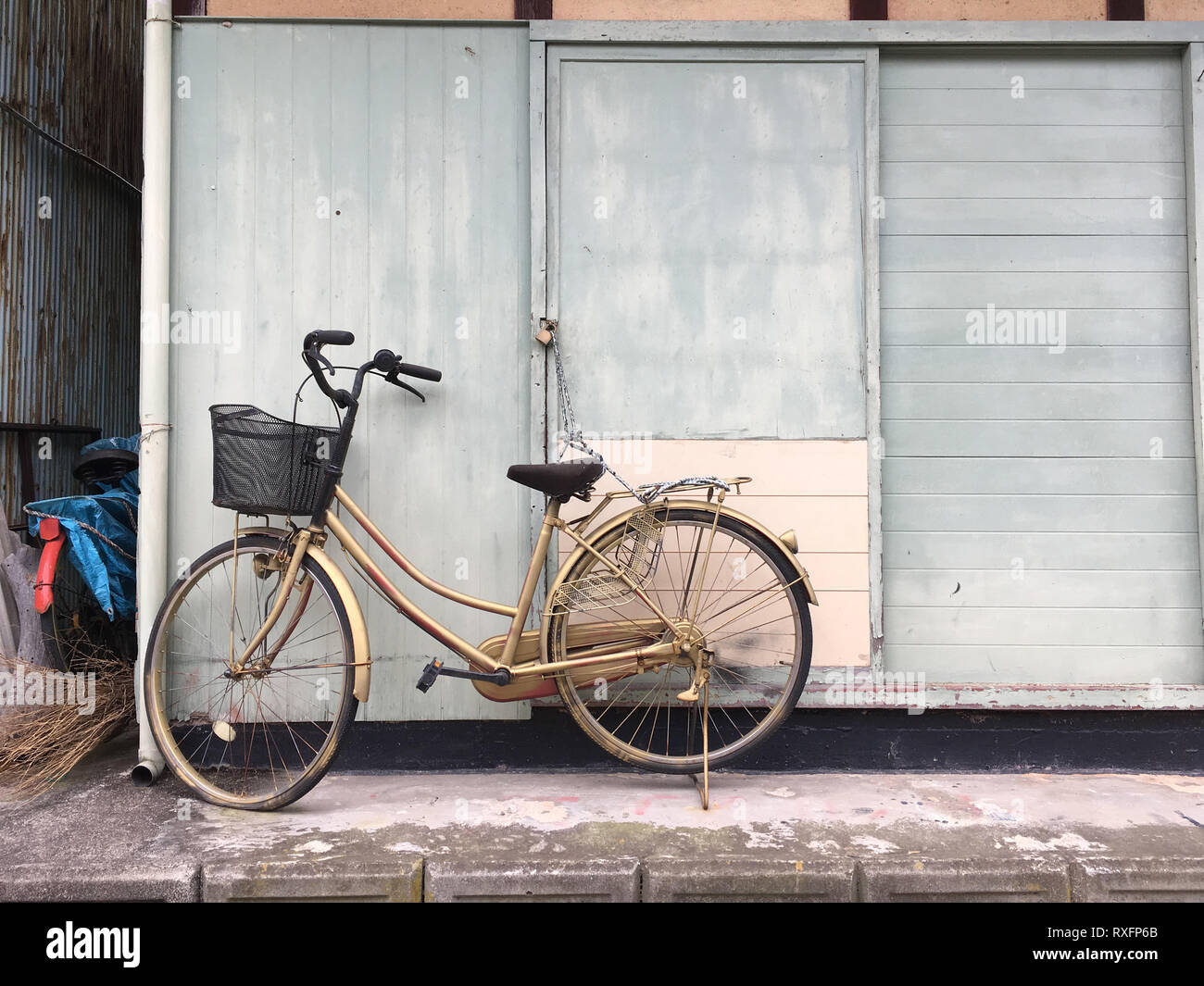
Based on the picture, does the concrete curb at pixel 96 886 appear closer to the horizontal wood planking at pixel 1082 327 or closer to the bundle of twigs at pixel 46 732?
the bundle of twigs at pixel 46 732

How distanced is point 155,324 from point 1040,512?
13.3 ft

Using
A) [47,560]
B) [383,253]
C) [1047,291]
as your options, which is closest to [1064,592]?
[1047,291]

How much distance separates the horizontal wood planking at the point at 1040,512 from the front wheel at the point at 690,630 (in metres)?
0.77

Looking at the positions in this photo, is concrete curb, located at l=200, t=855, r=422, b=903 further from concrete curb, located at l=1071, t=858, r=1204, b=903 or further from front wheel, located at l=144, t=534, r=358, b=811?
concrete curb, located at l=1071, t=858, r=1204, b=903

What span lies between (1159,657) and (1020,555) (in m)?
0.76

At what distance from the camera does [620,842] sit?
9.89ft

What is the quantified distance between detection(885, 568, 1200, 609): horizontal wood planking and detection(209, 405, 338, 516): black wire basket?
259 centimetres

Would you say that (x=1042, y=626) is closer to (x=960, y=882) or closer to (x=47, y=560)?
(x=960, y=882)

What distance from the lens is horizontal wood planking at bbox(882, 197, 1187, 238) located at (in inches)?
157

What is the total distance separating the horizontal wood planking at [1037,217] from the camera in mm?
3990

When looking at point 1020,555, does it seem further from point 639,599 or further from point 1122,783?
point 639,599

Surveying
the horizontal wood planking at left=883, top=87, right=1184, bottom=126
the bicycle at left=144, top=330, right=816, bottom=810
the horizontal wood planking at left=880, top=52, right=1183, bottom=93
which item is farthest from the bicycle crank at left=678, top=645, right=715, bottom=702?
the horizontal wood planking at left=880, top=52, right=1183, bottom=93

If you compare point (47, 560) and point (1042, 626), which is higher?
point (47, 560)
